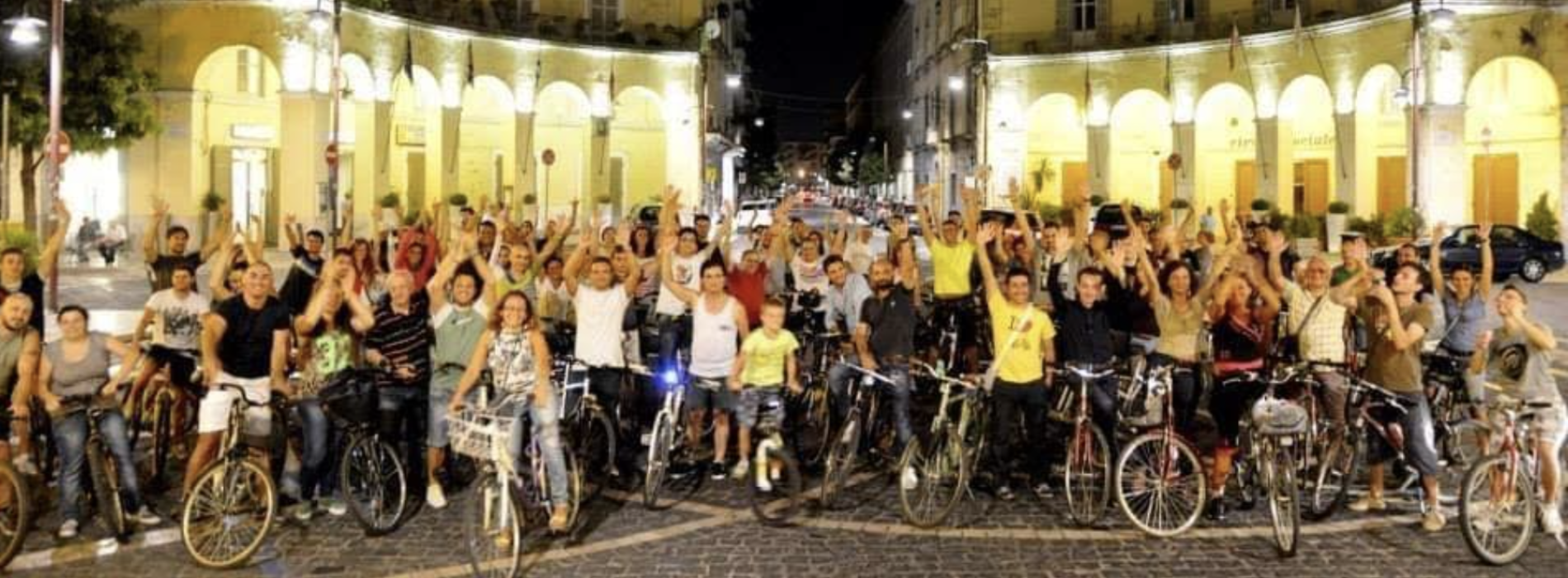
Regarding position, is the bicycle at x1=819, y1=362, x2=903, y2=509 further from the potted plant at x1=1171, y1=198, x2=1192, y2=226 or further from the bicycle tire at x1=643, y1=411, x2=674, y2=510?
the potted plant at x1=1171, y1=198, x2=1192, y2=226

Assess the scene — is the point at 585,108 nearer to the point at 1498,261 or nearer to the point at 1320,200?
the point at 1320,200

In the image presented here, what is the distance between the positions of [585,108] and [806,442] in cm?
3942

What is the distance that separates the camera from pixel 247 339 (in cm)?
904

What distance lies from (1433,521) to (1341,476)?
750 millimetres

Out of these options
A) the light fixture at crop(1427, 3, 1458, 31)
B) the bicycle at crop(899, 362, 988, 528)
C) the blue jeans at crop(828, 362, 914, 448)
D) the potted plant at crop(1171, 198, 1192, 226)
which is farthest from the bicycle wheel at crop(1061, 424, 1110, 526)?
the potted plant at crop(1171, 198, 1192, 226)

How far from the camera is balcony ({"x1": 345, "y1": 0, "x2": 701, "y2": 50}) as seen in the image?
140 ft

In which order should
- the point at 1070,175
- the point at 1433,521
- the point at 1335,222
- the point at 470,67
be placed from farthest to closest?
1. the point at 1070,175
2. the point at 470,67
3. the point at 1335,222
4. the point at 1433,521

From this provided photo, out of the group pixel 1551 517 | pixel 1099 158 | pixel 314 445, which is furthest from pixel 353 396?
pixel 1099 158

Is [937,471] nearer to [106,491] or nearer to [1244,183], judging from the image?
[106,491]

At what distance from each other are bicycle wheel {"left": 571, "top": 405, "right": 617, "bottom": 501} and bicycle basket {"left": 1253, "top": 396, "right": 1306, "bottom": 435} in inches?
186

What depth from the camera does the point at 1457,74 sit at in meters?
36.8

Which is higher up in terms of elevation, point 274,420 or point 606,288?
point 606,288

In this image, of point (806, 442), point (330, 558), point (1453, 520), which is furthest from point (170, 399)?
point (1453, 520)

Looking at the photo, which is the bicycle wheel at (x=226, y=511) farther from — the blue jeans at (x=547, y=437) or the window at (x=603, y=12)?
the window at (x=603, y=12)
